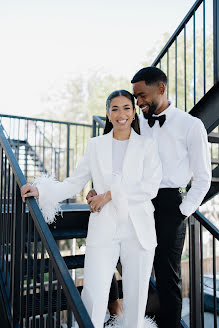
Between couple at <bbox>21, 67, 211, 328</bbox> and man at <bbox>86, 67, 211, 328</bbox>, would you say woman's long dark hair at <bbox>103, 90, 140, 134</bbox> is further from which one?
man at <bbox>86, 67, 211, 328</bbox>

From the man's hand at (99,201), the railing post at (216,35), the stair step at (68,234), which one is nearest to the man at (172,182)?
the man's hand at (99,201)

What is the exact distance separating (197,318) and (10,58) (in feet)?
90.0

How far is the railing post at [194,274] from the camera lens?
2.47 meters

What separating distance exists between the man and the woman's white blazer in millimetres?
206

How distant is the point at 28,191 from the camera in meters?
1.75

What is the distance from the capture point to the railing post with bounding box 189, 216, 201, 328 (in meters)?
2.47

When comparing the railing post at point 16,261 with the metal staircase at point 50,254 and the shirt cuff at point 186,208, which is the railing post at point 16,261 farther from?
the shirt cuff at point 186,208

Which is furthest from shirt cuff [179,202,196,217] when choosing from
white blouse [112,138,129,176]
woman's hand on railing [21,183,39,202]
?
woman's hand on railing [21,183,39,202]

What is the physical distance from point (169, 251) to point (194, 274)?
0.83m

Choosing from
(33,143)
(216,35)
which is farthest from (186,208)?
(33,143)

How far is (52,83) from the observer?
24469 millimetres

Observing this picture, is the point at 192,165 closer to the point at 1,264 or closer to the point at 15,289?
the point at 15,289

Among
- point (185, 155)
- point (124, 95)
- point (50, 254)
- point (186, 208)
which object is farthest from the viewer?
point (185, 155)

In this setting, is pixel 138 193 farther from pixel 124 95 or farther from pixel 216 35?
pixel 216 35
